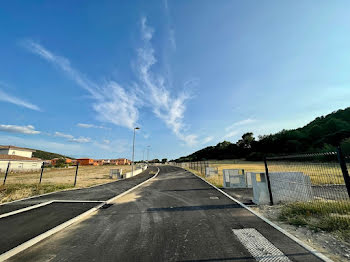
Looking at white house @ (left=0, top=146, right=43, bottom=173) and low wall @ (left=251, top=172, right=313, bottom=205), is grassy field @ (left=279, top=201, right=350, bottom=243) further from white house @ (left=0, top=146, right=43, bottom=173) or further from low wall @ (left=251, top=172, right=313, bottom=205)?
white house @ (left=0, top=146, right=43, bottom=173)

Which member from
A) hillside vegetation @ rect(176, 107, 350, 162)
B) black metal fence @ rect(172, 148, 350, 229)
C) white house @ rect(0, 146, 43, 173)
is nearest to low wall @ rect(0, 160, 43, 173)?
white house @ rect(0, 146, 43, 173)

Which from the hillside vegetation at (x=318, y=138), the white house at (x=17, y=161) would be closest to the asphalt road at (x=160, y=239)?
the hillside vegetation at (x=318, y=138)

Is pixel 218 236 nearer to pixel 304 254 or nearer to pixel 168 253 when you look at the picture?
pixel 168 253


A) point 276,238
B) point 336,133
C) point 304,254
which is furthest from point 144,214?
point 336,133

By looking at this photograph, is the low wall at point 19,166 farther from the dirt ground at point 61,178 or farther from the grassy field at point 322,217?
the grassy field at point 322,217

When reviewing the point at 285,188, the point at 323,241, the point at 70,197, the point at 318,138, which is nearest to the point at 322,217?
the point at 323,241

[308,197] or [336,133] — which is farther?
[336,133]

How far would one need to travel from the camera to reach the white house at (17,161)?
39.0 metres

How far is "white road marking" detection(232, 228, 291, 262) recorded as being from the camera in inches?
127

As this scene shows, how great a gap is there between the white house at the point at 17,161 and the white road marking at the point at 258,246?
2070 inches

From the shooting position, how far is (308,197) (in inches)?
276

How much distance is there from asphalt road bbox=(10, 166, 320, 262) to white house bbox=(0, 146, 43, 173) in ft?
159

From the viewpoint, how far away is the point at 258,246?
12.1 feet

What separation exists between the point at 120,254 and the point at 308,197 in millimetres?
8356
